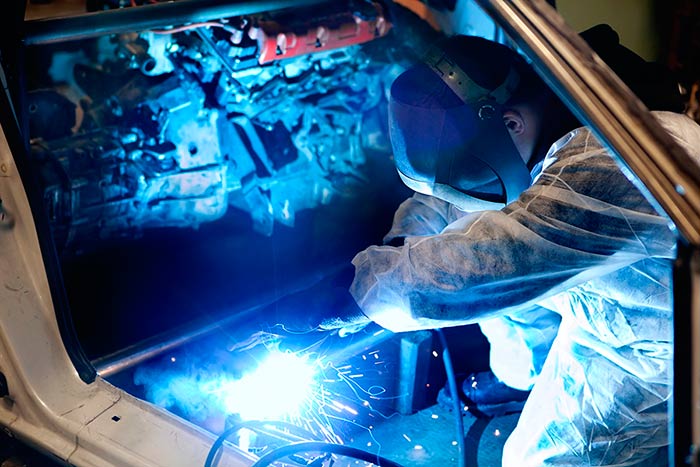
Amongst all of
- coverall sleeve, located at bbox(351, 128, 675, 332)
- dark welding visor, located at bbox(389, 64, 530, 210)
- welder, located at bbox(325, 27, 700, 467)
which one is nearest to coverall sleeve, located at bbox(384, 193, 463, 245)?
welder, located at bbox(325, 27, 700, 467)

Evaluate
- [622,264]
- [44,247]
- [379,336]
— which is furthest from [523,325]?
[44,247]

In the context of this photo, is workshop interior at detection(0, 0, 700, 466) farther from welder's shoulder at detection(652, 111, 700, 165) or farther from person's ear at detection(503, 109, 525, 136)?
welder's shoulder at detection(652, 111, 700, 165)

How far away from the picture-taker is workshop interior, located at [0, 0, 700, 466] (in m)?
2.79

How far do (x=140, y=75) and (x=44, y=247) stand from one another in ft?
6.35

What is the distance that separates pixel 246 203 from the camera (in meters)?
4.51

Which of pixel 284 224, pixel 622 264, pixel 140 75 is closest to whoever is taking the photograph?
pixel 622 264

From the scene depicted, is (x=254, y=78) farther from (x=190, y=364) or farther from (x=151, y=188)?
(x=190, y=364)

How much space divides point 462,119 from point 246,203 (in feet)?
8.60

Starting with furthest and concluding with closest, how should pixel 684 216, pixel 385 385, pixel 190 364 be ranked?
pixel 385 385 < pixel 190 364 < pixel 684 216

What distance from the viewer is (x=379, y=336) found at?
10.3 ft

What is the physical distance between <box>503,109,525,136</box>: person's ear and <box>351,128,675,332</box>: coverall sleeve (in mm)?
268

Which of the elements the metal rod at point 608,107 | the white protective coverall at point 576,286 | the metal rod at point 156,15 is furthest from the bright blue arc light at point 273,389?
the metal rod at point 608,107

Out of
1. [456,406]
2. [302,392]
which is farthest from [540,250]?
[456,406]

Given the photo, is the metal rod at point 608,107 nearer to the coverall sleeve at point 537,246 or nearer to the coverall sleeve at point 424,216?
the coverall sleeve at point 537,246
